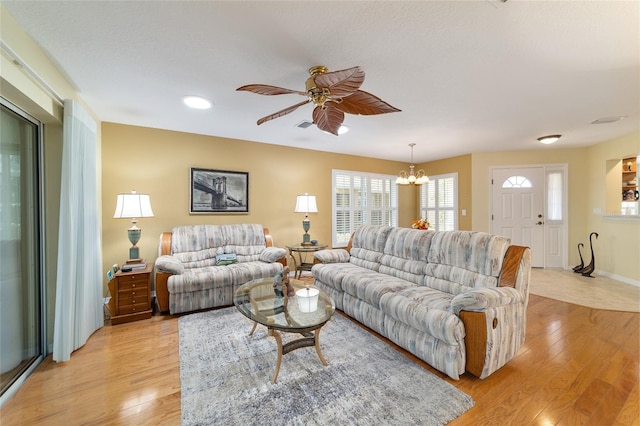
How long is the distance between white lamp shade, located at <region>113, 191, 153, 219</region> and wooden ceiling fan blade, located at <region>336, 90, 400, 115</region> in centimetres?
265

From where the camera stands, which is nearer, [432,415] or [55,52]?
[432,415]

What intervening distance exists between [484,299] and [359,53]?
203 cm

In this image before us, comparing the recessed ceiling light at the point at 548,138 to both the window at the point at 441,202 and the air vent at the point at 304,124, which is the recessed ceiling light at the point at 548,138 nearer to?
the window at the point at 441,202

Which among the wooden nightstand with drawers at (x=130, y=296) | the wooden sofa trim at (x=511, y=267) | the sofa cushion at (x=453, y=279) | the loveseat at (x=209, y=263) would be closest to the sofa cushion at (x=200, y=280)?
the loveseat at (x=209, y=263)

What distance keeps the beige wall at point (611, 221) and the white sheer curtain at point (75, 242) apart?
745 cm

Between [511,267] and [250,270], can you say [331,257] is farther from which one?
[511,267]

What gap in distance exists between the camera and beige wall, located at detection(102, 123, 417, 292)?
3.55 m

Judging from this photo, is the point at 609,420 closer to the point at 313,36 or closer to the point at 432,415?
the point at 432,415

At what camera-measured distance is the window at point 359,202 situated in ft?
18.0

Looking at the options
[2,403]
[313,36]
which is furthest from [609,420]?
[2,403]

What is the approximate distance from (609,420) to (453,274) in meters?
1.25

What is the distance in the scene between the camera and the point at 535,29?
5.60 feet

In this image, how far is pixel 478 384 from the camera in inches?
72.9

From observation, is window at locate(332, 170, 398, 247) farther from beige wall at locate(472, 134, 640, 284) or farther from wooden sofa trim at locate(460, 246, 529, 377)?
wooden sofa trim at locate(460, 246, 529, 377)
